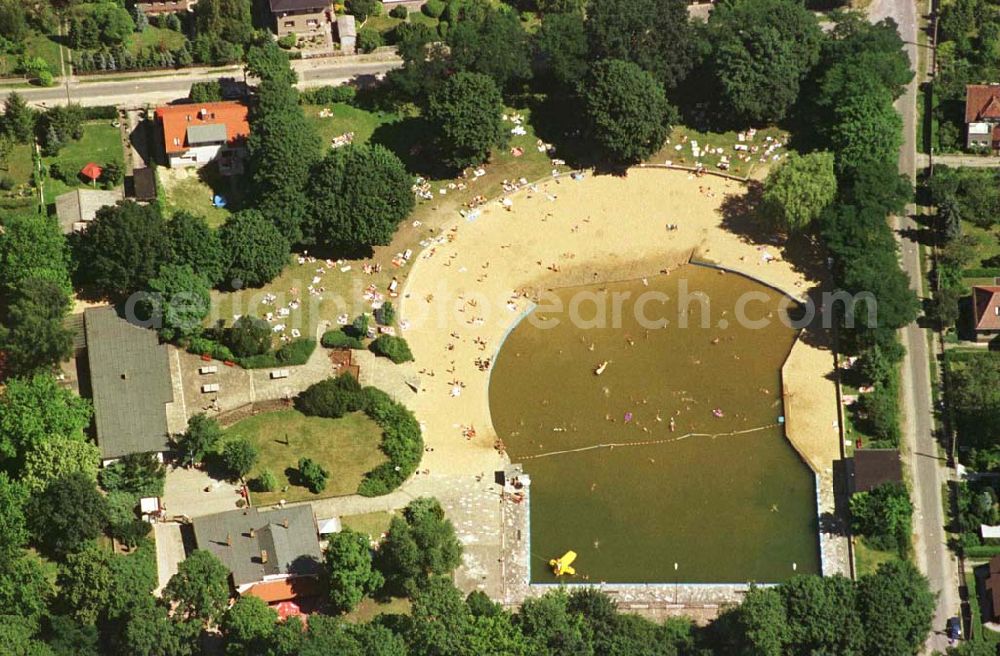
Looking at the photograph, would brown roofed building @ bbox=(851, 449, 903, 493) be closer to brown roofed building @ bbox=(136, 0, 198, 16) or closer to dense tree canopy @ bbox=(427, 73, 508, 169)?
dense tree canopy @ bbox=(427, 73, 508, 169)

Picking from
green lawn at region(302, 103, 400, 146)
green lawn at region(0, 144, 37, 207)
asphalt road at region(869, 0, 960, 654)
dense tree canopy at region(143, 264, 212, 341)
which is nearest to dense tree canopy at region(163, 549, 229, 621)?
dense tree canopy at region(143, 264, 212, 341)

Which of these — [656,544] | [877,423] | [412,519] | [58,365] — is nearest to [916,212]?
[877,423]

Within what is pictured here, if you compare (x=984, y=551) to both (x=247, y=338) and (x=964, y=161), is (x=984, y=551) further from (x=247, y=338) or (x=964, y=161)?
(x=247, y=338)

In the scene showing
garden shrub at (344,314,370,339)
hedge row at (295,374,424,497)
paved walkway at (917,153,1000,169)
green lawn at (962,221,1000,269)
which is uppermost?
paved walkway at (917,153,1000,169)

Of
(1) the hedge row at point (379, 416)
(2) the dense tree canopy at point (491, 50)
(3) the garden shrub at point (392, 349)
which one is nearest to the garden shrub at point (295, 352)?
(1) the hedge row at point (379, 416)

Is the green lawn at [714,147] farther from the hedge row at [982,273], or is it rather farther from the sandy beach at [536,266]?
the hedge row at [982,273]

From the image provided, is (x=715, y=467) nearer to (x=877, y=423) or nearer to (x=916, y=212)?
(x=877, y=423)
